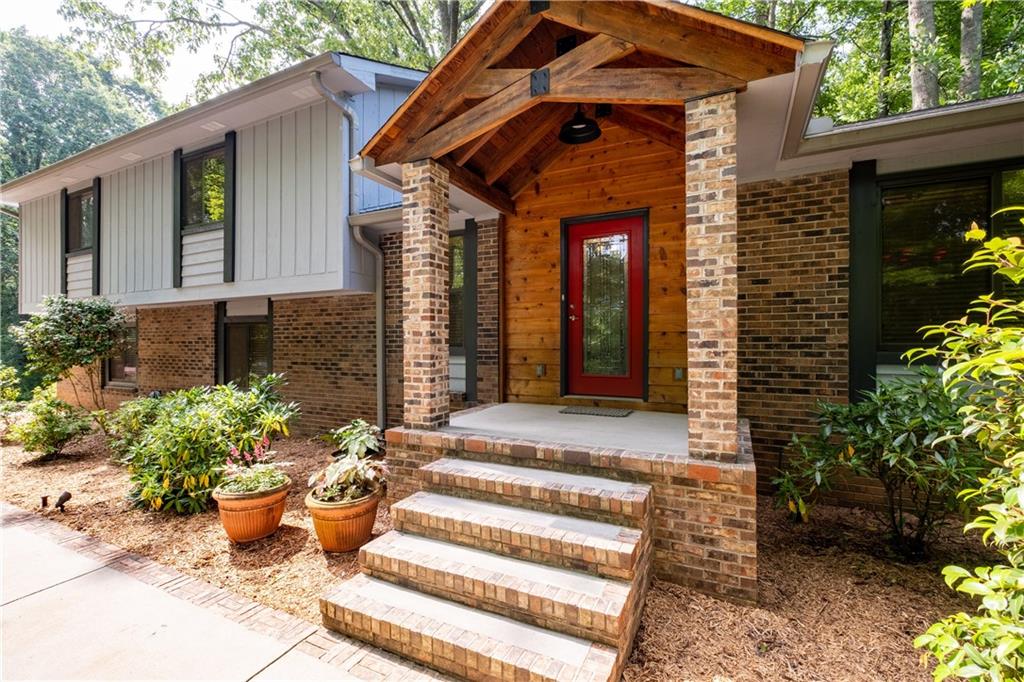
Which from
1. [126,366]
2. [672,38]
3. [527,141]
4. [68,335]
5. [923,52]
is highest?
[923,52]

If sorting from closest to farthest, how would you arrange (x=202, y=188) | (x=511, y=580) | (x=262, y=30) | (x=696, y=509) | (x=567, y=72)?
(x=511, y=580)
(x=696, y=509)
(x=567, y=72)
(x=202, y=188)
(x=262, y=30)

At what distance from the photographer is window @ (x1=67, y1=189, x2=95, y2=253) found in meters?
8.97

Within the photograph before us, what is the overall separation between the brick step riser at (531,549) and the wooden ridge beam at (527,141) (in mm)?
3505

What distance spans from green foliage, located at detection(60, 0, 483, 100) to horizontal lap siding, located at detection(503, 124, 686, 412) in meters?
8.93

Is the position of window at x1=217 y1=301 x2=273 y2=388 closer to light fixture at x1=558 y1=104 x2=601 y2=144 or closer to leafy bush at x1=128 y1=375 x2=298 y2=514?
leafy bush at x1=128 y1=375 x2=298 y2=514

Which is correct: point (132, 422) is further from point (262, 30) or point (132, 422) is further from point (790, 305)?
point (262, 30)

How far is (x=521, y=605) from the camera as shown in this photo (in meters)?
2.28

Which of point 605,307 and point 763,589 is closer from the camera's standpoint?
point 763,589

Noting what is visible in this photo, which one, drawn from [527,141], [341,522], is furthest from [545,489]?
[527,141]

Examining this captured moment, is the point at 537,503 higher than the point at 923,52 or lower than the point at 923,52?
lower

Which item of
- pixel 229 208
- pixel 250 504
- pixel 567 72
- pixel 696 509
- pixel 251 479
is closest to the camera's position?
pixel 696 509

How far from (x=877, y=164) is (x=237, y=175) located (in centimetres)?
793

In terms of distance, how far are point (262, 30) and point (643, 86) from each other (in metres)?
12.6

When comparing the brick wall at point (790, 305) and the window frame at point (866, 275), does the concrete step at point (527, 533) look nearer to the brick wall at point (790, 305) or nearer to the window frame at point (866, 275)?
the brick wall at point (790, 305)
